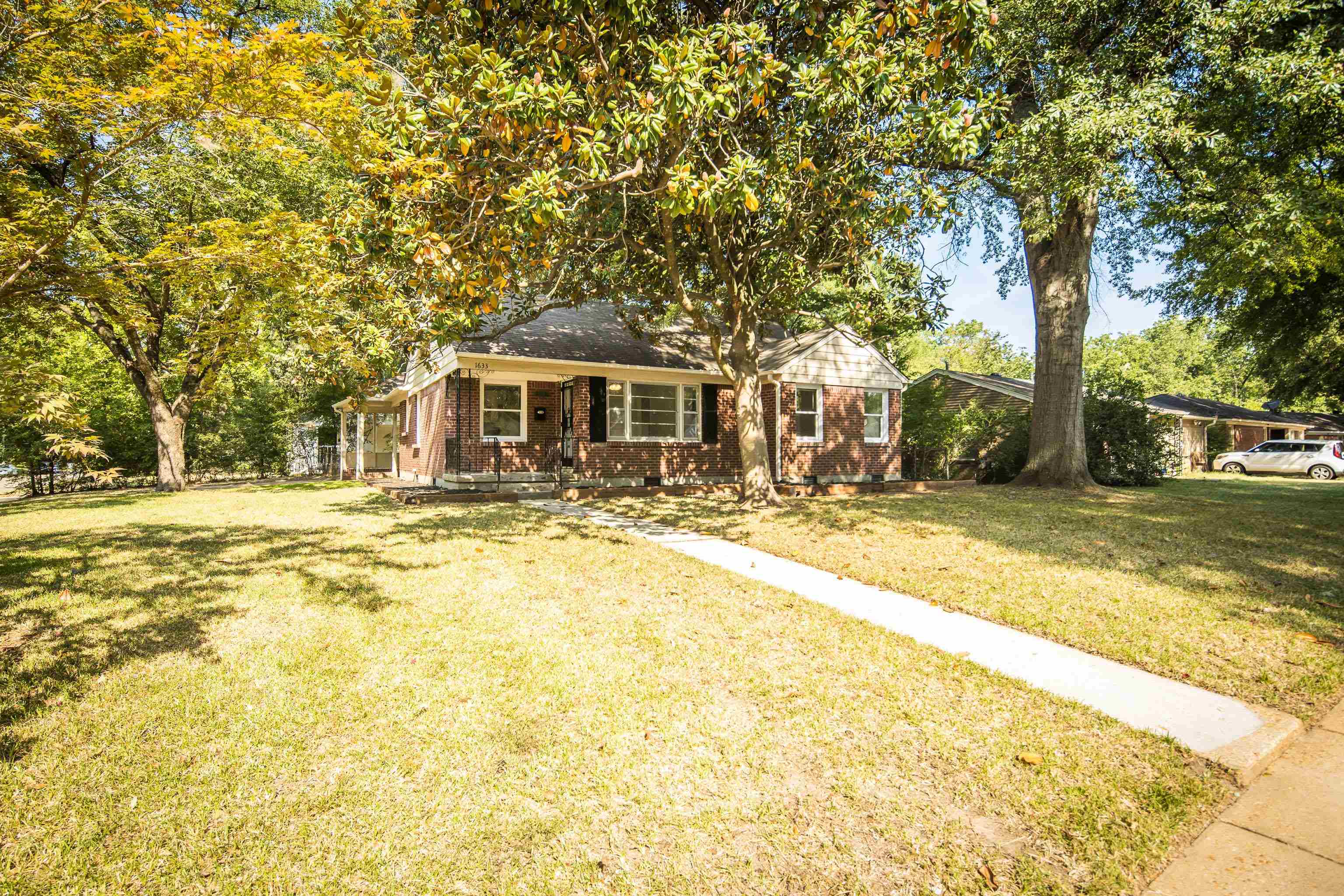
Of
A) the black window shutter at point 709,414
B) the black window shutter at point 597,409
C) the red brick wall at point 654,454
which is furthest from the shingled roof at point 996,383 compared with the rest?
the black window shutter at point 597,409

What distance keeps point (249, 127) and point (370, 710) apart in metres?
7.20

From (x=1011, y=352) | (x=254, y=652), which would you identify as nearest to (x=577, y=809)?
(x=254, y=652)

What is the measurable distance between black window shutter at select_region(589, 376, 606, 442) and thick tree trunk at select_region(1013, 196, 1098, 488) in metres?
10.0

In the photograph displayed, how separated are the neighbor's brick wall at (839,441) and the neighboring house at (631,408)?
0.04 m

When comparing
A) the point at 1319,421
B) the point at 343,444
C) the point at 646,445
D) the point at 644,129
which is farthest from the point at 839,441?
the point at 1319,421

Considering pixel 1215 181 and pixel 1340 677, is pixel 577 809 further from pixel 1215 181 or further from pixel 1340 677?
pixel 1215 181

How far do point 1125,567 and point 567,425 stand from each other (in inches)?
475

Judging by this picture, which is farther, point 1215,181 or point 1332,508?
point 1332,508

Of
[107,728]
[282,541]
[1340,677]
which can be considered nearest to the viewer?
[107,728]

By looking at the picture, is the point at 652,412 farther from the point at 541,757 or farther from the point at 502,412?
the point at 541,757

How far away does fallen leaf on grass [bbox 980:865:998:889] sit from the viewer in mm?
2072

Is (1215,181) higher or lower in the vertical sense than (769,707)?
higher

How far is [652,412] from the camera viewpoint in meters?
16.1

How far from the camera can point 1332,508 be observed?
1134 cm
